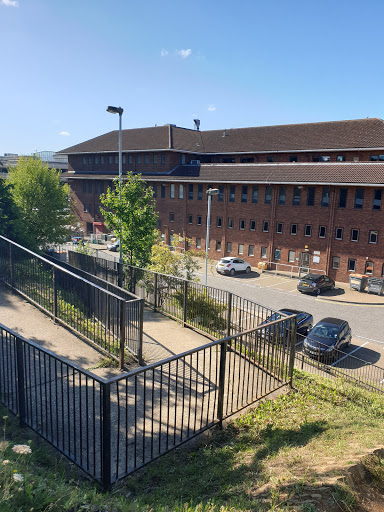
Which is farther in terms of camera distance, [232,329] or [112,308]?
[232,329]

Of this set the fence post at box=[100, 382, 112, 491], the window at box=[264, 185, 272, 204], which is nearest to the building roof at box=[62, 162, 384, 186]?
the window at box=[264, 185, 272, 204]

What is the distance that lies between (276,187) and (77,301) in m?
29.5

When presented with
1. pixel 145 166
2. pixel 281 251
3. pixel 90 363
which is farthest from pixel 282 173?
pixel 90 363

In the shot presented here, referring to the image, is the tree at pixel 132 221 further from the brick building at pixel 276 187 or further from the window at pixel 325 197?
the window at pixel 325 197

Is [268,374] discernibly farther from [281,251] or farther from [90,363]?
[281,251]

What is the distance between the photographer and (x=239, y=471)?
4879 millimetres

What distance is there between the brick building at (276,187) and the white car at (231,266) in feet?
10.4

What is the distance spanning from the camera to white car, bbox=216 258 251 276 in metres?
34.4

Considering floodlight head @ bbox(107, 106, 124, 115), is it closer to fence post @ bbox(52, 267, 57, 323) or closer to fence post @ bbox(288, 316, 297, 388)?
fence post @ bbox(52, 267, 57, 323)

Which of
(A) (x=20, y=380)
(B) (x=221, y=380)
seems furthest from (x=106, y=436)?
(B) (x=221, y=380)

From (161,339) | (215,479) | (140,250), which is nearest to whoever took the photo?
(215,479)

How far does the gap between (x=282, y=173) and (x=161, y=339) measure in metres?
29.3

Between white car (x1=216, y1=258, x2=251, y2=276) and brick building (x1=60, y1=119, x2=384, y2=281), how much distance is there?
10.4ft

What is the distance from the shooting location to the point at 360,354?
18.4 m
